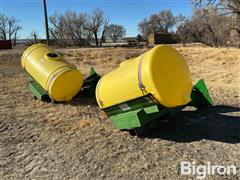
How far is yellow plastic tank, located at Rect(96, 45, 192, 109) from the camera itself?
13.4ft

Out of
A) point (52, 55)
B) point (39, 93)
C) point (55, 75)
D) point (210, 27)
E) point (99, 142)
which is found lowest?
point (99, 142)

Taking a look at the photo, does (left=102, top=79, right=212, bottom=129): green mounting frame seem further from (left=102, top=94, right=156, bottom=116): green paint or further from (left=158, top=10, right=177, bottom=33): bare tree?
(left=158, top=10, right=177, bottom=33): bare tree

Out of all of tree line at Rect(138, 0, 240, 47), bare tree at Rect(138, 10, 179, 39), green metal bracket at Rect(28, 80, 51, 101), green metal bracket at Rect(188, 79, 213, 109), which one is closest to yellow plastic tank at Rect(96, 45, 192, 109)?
green metal bracket at Rect(188, 79, 213, 109)

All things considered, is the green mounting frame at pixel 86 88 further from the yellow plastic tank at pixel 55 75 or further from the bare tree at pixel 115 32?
the bare tree at pixel 115 32

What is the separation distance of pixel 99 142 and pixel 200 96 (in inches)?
85.6

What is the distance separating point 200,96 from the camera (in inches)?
216

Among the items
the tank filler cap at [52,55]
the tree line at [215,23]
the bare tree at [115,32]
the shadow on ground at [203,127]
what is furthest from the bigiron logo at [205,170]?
the bare tree at [115,32]

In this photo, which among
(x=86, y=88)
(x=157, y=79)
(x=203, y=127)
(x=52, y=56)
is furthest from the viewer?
(x=86, y=88)

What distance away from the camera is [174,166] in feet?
11.7

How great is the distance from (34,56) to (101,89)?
2633 millimetres

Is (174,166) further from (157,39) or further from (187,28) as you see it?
(157,39)

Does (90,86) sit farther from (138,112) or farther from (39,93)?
(138,112)

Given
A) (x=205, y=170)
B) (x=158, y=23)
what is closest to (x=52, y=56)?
(x=205, y=170)

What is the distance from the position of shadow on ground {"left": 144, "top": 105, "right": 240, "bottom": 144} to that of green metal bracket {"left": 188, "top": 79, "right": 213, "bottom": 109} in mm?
146
